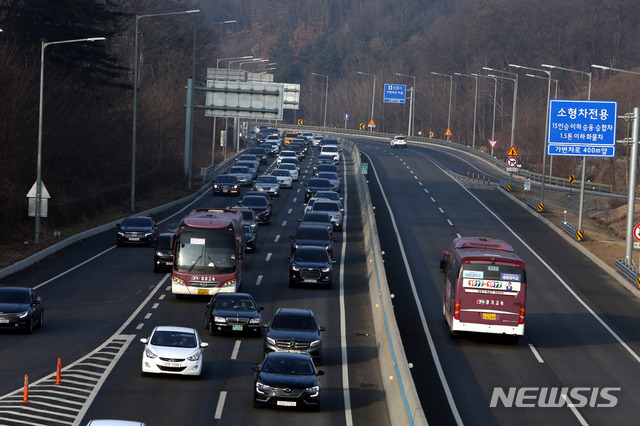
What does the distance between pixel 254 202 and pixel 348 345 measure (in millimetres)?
26857

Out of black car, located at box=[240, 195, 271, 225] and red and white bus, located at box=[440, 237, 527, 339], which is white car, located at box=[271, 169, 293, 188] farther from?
red and white bus, located at box=[440, 237, 527, 339]

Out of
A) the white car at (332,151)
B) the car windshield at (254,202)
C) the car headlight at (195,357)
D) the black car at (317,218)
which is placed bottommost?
the car headlight at (195,357)

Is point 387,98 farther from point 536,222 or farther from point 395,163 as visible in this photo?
point 536,222

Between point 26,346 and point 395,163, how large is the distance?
6717 centimetres

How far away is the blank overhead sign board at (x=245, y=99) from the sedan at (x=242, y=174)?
186 inches

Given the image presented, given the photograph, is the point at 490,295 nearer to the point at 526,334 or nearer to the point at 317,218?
the point at 526,334


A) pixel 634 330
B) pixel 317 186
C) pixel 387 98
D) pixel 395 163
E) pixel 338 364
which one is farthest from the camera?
pixel 387 98

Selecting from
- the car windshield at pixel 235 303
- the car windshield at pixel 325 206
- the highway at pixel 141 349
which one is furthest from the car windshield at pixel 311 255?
the car windshield at pixel 325 206

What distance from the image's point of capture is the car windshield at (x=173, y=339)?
75.9 ft

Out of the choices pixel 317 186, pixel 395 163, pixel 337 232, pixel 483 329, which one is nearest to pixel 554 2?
pixel 395 163

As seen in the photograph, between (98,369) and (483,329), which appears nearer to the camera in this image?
(98,369)

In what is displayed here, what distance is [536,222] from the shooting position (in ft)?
185

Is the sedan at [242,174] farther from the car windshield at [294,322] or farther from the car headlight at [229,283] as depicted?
the car windshield at [294,322]

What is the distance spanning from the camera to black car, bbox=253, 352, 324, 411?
20.5 m
